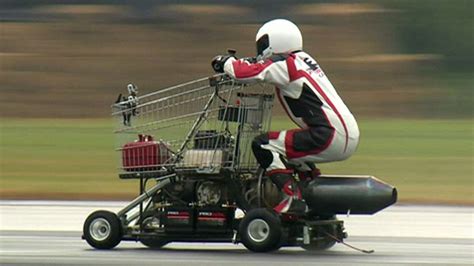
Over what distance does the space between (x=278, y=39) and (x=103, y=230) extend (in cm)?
211

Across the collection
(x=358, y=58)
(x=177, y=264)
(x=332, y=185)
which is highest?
(x=358, y=58)

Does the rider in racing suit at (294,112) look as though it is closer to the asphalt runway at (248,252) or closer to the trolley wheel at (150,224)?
the asphalt runway at (248,252)

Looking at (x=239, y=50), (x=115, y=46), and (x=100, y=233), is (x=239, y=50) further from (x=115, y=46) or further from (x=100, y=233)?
→ (x=100, y=233)

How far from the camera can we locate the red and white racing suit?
952 cm

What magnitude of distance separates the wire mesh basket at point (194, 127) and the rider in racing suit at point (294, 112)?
0.68 feet

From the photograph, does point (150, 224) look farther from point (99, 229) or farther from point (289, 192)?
point (289, 192)

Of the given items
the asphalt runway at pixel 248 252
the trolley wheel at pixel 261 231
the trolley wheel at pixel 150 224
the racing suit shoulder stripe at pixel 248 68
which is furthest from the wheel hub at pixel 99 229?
the racing suit shoulder stripe at pixel 248 68

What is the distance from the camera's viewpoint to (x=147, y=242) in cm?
1008

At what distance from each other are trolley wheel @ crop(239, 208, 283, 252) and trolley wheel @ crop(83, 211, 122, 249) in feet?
3.44

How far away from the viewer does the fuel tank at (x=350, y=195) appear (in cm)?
941

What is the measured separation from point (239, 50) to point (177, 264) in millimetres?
27721

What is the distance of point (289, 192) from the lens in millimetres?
9617

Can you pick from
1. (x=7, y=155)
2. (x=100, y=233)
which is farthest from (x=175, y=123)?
(x=7, y=155)

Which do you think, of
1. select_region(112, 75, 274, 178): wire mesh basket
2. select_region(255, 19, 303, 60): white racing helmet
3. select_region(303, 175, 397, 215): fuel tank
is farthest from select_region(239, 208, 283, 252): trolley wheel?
select_region(255, 19, 303, 60): white racing helmet
